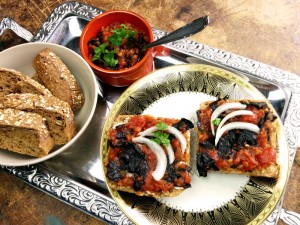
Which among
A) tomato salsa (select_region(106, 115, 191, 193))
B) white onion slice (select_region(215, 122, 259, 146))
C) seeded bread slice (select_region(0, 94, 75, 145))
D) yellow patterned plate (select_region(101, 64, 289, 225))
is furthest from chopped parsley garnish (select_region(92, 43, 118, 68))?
white onion slice (select_region(215, 122, 259, 146))

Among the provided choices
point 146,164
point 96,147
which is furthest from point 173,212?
point 96,147

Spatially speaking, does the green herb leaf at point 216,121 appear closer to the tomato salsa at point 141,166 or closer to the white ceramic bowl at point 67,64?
the tomato salsa at point 141,166

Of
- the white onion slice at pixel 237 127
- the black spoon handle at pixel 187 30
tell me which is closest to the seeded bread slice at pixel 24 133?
the black spoon handle at pixel 187 30

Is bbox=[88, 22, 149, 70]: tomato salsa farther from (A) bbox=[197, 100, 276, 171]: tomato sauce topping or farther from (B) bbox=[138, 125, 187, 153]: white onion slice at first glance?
(A) bbox=[197, 100, 276, 171]: tomato sauce topping

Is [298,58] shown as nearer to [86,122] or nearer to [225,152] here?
[225,152]

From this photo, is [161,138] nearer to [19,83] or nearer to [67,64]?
[67,64]

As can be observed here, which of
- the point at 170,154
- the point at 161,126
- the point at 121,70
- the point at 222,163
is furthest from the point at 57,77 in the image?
the point at 222,163
